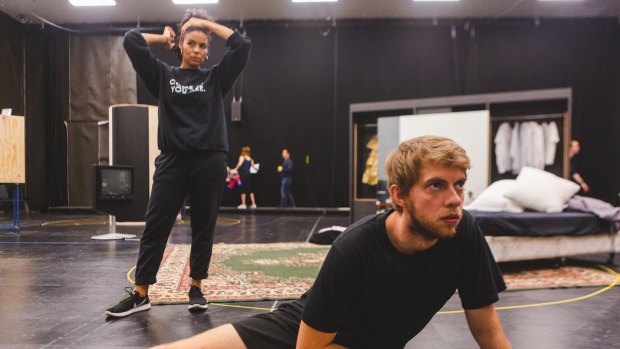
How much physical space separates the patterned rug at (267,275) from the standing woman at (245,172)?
5365mm

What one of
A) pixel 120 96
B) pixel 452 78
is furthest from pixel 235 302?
pixel 120 96

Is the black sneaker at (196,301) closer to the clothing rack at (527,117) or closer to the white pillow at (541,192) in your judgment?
the white pillow at (541,192)

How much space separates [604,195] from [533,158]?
332 centimetres

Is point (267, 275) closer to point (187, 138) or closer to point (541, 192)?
point (187, 138)

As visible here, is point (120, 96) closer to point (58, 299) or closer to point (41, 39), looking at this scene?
point (41, 39)

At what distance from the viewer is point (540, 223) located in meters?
Result: 3.50

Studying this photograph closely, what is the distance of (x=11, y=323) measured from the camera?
219cm

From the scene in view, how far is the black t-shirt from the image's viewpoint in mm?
1086

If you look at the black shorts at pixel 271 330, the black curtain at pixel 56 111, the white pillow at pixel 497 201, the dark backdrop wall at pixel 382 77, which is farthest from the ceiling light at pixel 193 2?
the black shorts at pixel 271 330

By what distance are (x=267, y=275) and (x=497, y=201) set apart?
6.36ft

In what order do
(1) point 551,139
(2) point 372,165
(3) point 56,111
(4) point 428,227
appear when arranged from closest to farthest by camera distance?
(4) point 428,227
(1) point 551,139
(2) point 372,165
(3) point 56,111

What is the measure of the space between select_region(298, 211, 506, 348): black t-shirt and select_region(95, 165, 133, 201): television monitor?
4495 mm

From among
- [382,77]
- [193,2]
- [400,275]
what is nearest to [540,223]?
[400,275]

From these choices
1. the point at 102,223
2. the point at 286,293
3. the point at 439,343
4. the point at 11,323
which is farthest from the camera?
the point at 102,223
